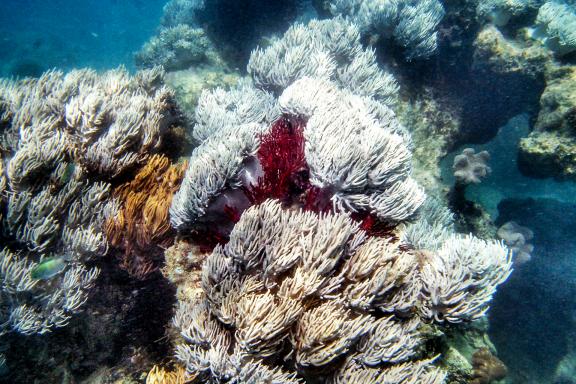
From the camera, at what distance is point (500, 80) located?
893 cm

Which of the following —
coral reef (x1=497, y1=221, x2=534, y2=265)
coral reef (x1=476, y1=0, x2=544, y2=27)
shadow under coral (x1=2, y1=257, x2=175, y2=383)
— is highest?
coral reef (x1=476, y1=0, x2=544, y2=27)

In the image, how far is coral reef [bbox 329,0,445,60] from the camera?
314 inches

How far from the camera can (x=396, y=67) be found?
8547 mm

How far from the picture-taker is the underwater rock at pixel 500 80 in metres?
8.56

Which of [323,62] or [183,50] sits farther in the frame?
[183,50]

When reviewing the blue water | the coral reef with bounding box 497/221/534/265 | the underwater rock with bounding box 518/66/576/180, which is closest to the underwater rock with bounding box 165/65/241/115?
the blue water

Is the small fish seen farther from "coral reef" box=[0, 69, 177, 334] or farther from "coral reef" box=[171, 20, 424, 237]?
"coral reef" box=[171, 20, 424, 237]

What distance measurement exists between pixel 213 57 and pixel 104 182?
338 inches

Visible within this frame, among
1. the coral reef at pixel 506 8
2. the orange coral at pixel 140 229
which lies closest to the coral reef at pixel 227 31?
the coral reef at pixel 506 8

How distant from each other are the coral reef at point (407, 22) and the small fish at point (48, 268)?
778 cm

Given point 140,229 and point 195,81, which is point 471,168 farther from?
point 195,81

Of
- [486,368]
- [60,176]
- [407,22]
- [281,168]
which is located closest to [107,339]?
[60,176]

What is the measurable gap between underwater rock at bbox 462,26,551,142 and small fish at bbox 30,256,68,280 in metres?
9.30

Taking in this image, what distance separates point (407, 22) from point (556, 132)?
14.1ft
